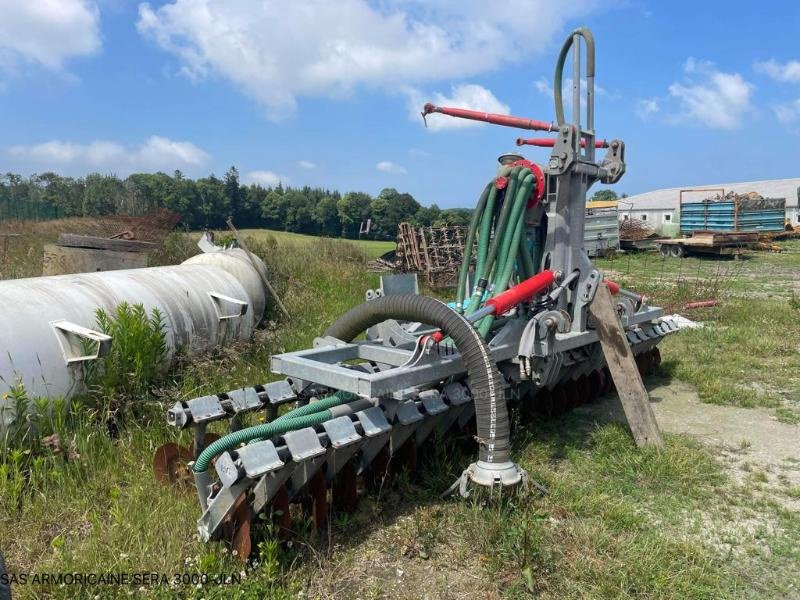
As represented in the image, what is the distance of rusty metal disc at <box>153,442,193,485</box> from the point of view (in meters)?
3.36

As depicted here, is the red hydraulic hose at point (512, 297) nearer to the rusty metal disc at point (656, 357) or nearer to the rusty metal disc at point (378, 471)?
the rusty metal disc at point (378, 471)

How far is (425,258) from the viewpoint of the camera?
14.6m

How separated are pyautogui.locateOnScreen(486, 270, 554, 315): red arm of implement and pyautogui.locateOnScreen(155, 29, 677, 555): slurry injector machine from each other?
0.04 ft

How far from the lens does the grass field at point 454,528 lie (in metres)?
2.69

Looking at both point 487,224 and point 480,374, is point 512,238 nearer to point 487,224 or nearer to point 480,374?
point 487,224

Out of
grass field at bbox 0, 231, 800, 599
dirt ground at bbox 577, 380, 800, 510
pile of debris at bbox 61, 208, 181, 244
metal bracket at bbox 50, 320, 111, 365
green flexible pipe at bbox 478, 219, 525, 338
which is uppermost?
pile of debris at bbox 61, 208, 181, 244

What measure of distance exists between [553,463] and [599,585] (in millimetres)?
1417

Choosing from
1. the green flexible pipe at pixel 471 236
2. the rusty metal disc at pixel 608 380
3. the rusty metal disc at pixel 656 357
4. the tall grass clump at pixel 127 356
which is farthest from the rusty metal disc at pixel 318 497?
the rusty metal disc at pixel 656 357

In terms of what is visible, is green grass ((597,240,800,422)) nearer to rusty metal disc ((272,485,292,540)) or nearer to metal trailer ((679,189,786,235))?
rusty metal disc ((272,485,292,540))

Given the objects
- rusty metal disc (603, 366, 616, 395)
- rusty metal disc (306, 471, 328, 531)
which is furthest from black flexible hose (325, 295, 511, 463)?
rusty metal disc (603, 366, 616, 395)

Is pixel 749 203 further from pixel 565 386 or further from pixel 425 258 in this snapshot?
pixel 565 386

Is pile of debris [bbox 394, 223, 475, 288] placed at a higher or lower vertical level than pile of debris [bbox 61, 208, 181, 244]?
lower

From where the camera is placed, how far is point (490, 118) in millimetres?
4691

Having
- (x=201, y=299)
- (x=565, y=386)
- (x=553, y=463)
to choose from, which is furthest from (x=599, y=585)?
(x=201, y=299)
